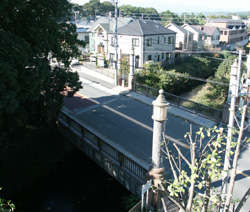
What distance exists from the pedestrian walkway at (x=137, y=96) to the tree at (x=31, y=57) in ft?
23.1

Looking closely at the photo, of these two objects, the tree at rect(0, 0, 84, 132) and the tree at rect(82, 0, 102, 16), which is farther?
the tree at rect(82, 0, 102, 16)

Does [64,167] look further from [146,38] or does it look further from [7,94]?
[146,38]

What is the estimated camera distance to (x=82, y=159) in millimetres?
13977

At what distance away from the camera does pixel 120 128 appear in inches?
563

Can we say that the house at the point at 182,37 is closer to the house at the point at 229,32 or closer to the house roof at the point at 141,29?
the house roof at the point at 141,29

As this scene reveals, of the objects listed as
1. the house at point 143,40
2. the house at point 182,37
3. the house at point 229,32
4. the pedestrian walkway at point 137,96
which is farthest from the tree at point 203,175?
the house at point 229,32

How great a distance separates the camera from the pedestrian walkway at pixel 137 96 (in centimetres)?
1524

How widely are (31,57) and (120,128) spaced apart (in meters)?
6.67

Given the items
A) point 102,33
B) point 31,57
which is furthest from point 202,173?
point 102,33

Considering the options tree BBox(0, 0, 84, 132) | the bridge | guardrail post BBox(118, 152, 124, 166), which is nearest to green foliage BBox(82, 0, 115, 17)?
the bridge

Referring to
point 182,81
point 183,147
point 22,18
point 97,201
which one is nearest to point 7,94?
point 22,18

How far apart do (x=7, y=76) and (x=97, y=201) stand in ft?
22.7

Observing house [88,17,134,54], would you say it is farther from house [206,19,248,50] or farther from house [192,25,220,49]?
house [206,19,248,50]

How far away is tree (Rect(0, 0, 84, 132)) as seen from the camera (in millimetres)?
9000
